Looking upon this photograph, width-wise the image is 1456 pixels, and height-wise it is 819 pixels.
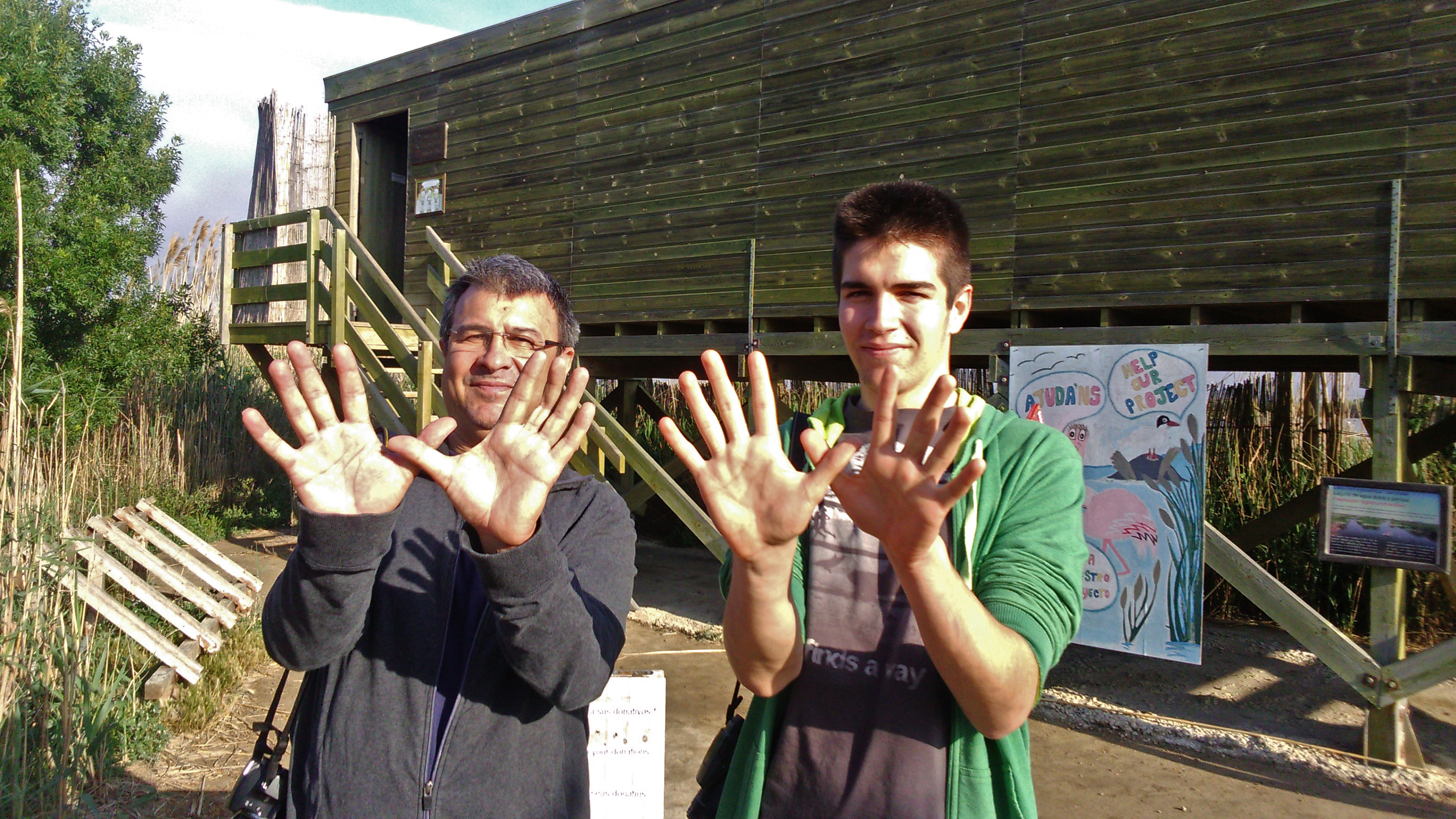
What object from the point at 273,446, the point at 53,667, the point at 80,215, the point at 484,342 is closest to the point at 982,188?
the point at 484,342

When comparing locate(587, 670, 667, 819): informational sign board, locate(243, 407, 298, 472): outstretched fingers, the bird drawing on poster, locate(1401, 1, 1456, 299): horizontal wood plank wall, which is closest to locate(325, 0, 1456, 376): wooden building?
locate(1401, 1, 1456, 299): horizontal wood plank wall

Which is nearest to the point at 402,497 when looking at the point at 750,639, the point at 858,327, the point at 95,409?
the point at 750,639

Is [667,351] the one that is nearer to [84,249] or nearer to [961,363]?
[961,363]

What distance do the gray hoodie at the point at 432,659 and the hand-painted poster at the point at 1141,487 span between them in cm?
422

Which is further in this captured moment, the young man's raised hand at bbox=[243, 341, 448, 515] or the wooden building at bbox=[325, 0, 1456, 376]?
the wooden building at bbox=[325, 0, 1456, 376]

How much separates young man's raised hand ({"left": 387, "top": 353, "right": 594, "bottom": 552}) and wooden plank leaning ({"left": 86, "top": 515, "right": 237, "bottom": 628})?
207 inches

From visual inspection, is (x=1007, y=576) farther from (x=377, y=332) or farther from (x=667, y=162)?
(x=377, y=332)

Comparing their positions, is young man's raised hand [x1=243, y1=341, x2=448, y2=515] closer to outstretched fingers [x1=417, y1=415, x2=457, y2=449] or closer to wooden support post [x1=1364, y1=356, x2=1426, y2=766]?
outstretched fingers [x1=417, y1=415, x2=457, y2=449]

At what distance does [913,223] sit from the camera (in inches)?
64.1

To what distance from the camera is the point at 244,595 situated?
6.36 metres

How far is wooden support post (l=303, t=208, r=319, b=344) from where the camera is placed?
8594 mm

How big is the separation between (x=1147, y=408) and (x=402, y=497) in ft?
16.3

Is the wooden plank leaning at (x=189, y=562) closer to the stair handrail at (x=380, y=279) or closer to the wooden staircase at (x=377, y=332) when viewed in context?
the wooden staircase at (x=377, y=332)

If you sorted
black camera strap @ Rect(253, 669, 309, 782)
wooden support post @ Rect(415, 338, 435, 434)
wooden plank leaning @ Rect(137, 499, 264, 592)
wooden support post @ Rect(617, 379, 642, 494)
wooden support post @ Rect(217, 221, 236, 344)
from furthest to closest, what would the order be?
wooden support post @ Rect(617, 379, 642, 494), wooden support post @ Rect(217, 221, 236, 344), wooden support post @ Rect(415, 338, 435, 434), wooden plank leaning @ Rect(137, 499, 264, 592), black camera strap @ Rect(253, 669, 309, 782)
